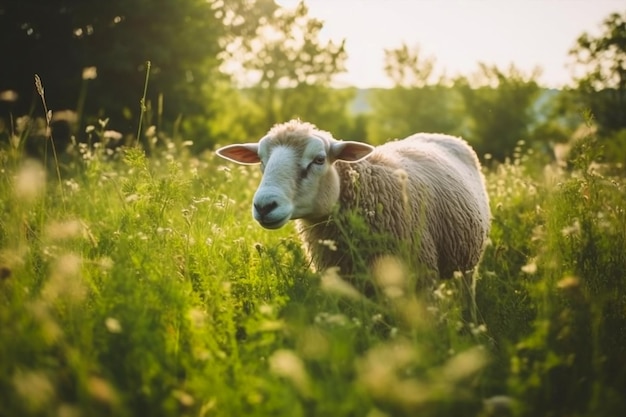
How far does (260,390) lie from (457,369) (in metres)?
0.80

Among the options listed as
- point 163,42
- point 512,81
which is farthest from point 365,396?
point 512,81

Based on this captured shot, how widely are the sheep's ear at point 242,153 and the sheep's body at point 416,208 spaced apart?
0.69 metres

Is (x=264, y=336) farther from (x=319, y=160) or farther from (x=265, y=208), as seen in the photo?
(x=319, y=160)

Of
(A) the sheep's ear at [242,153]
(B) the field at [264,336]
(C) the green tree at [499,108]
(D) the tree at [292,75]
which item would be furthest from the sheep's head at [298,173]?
(C) the green tree at [499,108]

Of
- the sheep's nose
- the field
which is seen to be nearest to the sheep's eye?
the sheep's nose

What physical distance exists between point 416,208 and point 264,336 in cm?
232

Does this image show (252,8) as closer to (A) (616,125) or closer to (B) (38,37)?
(B) (38,37)

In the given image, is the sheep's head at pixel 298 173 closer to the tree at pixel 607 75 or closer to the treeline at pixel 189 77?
the treeline at pixel 189 77

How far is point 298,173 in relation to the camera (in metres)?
3.48

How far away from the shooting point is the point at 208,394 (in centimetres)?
185

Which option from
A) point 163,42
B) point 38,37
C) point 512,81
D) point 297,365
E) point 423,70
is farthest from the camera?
point 423,70

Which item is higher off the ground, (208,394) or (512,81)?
(512,81)

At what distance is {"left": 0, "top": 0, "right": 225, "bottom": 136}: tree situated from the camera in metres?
11.2

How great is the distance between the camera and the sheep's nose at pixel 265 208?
3135mm
